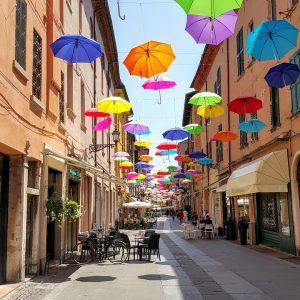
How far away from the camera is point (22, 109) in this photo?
1123 cm

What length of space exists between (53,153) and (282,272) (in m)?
7.41

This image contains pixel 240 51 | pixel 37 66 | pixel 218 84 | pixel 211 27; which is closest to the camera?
pixel 211 27

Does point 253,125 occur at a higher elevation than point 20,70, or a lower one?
higher

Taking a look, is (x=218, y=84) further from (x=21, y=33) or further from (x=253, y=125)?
(x=21, y=33)

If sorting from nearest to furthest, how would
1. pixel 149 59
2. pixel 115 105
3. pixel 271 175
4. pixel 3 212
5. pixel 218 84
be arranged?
pixel 3 212, pixel 149 59, pixel 271 175, pixel 115 105, pixel 218 84

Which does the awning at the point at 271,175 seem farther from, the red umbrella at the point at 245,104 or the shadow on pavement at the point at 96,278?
the shadow on pavement at the point at 96,278

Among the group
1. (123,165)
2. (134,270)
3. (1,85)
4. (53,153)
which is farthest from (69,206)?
(123,165)

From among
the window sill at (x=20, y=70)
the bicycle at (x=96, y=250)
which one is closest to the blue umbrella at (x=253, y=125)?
the bicycle at (x=96, y=250)

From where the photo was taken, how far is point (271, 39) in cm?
1214

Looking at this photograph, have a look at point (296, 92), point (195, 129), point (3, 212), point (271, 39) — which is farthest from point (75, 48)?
point (195, 129)

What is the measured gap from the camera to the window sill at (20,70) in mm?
10502

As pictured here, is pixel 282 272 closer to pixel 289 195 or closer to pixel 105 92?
pixel 289 195

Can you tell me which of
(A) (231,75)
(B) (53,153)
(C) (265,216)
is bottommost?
(C) (265,216)

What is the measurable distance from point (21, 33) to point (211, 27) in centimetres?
462
